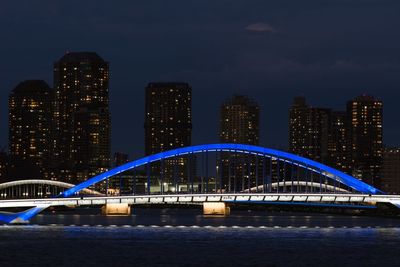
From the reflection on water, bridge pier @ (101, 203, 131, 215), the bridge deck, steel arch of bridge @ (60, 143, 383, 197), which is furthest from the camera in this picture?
bridge pier @ (101, 203, 131, 215)

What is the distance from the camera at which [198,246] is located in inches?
3728

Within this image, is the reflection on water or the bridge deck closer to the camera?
the reflection on water

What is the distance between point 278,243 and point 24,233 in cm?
2496

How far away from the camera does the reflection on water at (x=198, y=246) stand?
81.3m

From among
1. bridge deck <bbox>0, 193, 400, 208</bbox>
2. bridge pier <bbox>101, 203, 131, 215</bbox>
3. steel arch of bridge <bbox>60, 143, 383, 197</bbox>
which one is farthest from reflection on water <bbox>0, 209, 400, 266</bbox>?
bridge pier <bbox>101, 203, 131, 215</bbox>

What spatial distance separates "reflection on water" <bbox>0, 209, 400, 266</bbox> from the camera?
3201 inches

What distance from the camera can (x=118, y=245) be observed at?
9550 centimetres

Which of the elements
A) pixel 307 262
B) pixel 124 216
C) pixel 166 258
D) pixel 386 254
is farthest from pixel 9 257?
pixel 124 216

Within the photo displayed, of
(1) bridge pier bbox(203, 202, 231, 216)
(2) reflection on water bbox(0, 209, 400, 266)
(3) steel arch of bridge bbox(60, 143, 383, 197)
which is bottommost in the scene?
(2) reflection on water bbox(0, 209, 400, 266)

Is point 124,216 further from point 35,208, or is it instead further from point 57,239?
point 57,239

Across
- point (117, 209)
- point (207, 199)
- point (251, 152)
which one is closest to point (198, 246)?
point (207, 199)

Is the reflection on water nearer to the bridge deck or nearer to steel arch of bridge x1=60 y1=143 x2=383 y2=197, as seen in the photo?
the bridge deck

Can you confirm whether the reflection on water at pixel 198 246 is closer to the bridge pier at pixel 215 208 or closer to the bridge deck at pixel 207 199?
the bridge deck at pixel 207 199

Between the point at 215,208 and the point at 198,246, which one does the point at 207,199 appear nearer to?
the point at 198,246
